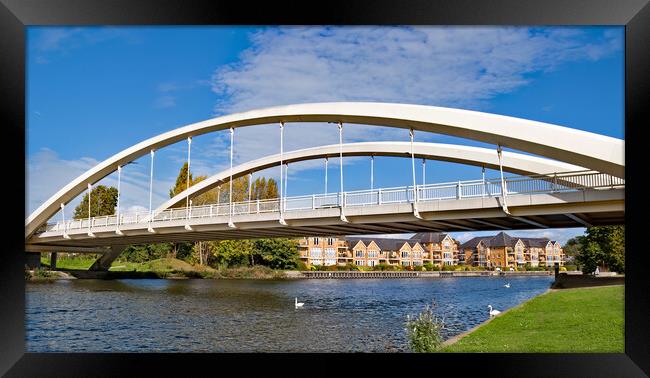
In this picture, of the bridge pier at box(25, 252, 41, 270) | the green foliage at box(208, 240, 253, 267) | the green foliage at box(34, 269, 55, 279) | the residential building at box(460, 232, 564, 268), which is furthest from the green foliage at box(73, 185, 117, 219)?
the residential building at box(460, 232, 564, 268)

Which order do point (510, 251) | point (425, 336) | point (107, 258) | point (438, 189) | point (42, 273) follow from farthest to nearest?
point (510, 251) → point (107, 258) → point (42, 273) → point (438, 189) → point (425, 336)

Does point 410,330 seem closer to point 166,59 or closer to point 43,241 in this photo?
point 166,59

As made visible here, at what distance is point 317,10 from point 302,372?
5.45m

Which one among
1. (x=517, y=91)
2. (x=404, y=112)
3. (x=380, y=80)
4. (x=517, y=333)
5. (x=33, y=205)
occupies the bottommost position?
(x=517, y=333)

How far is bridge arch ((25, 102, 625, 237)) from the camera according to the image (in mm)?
12586

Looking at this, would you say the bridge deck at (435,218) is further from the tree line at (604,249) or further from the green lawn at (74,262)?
the green lawn at (74,262)

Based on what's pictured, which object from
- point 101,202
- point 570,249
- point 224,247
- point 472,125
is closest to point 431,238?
point 570,249

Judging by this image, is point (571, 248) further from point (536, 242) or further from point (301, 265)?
point (301, 265)

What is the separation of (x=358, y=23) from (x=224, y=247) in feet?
120

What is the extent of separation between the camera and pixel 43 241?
3281cm

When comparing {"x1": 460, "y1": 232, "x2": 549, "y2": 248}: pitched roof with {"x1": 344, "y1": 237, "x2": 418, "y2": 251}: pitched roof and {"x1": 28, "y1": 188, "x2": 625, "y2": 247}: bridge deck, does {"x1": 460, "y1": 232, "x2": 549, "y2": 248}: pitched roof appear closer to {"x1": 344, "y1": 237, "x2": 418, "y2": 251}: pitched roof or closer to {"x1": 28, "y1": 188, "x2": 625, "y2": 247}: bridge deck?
{"x1": 344, "y1": 237, "x2": 418, "y2": 251}: pitched roof

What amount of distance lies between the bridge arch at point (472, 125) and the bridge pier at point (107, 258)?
2055cm

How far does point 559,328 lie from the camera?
1241 cm
